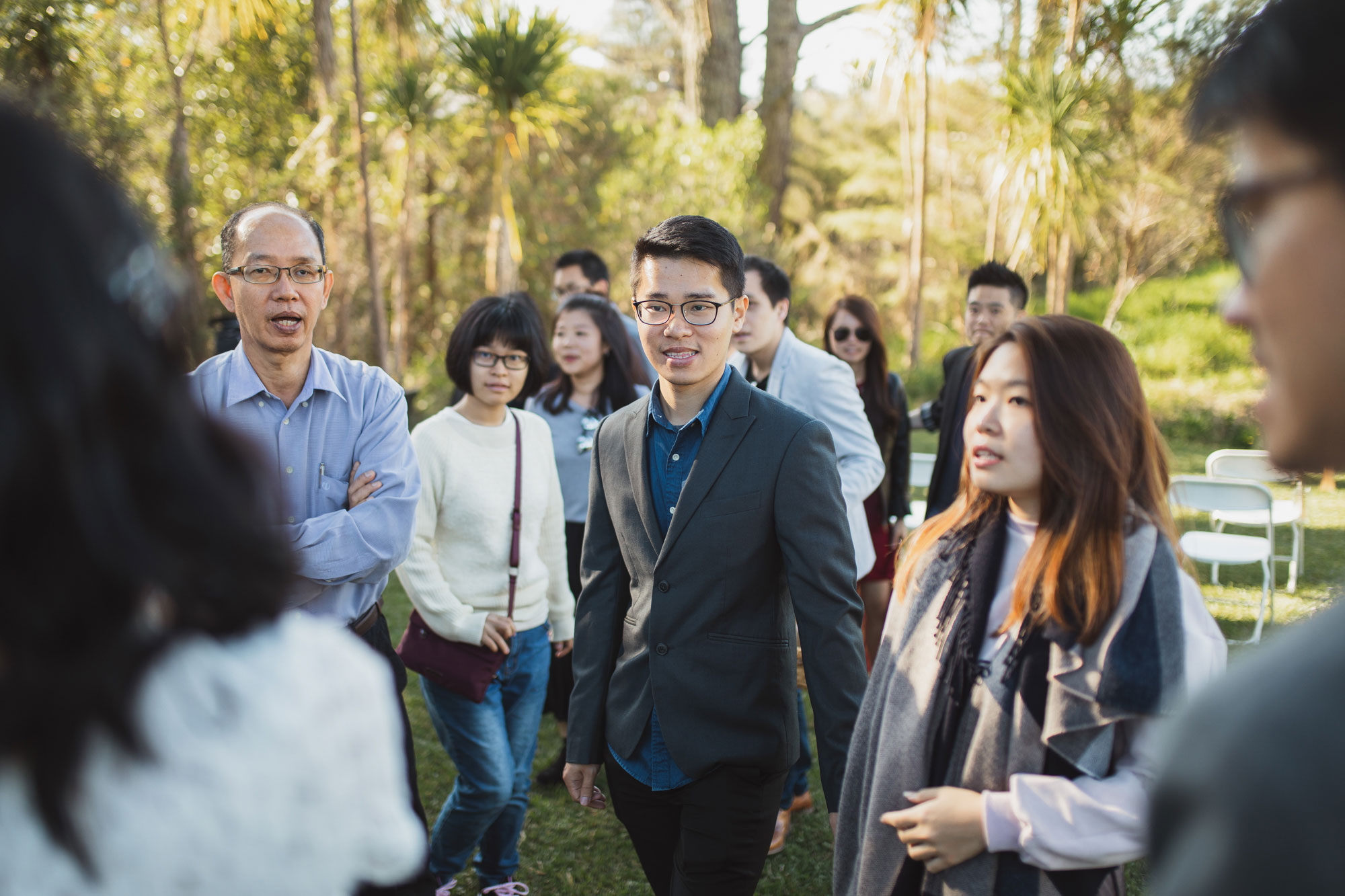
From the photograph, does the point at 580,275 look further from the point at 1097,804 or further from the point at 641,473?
the point at 1097,804

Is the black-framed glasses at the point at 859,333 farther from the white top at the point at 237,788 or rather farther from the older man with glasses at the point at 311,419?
the white top at the point at 237,788

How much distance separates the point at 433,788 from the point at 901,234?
2773 centimetres

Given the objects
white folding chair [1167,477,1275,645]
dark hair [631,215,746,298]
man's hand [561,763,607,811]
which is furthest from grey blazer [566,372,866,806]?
white folding chair [1167,477,1275,645]

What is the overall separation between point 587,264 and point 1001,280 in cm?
274

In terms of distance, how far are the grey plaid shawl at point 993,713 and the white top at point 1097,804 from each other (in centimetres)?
3

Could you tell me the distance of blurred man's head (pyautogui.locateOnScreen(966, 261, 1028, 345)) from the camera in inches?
195

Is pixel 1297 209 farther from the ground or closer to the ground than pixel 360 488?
farther from the ground

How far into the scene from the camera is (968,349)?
15.9 feet

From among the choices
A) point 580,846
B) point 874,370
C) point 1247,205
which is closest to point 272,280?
point 1247,205

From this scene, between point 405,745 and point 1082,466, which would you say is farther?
point 405,745

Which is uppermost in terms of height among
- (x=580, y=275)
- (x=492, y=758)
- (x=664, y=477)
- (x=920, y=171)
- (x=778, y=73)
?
(x=778, y=73)

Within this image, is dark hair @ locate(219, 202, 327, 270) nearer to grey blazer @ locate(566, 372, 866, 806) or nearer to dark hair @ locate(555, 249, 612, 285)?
grey blazer @ locate(566, 372, 866, 806)

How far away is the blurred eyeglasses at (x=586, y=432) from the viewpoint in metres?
4.39

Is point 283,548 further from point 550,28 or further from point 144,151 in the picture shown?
point 144,151
